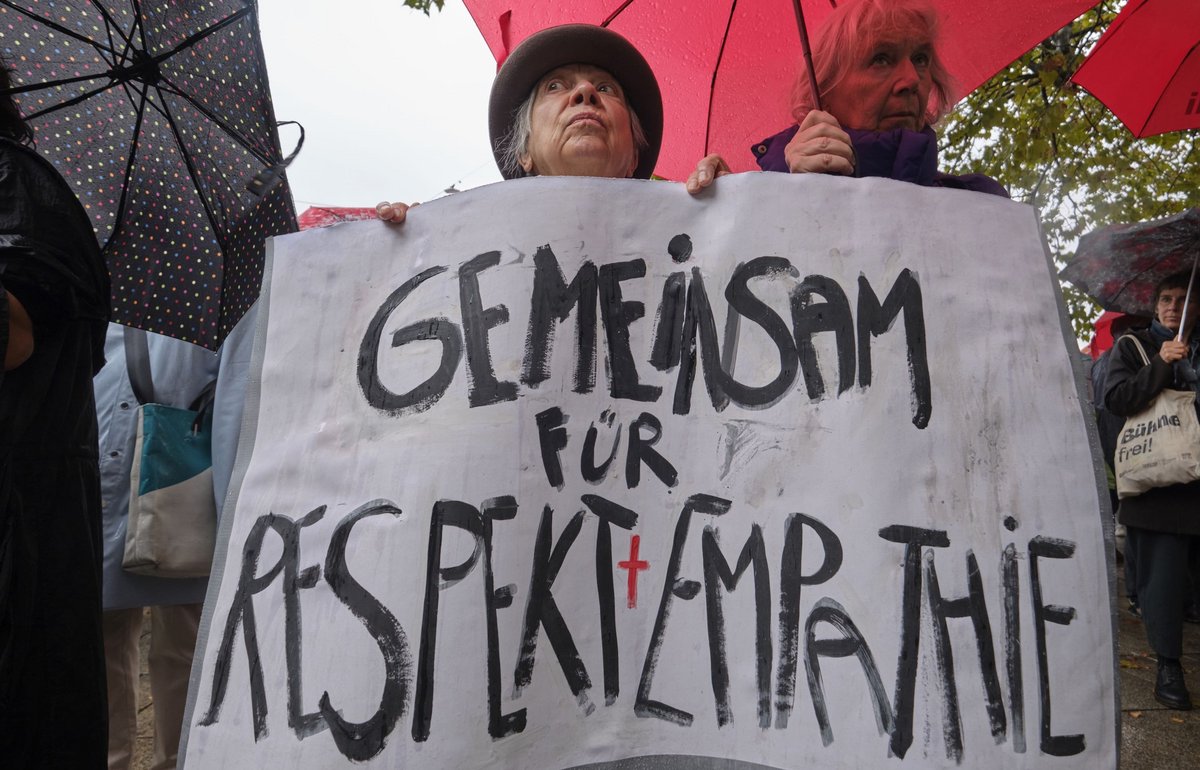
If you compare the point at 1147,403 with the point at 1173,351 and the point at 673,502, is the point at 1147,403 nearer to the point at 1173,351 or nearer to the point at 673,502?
the point at 1173,351

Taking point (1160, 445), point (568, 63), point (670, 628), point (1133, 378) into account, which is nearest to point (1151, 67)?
point (1133, 378)

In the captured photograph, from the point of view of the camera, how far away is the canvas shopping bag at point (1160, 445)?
291cm

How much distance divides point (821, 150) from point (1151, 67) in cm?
327

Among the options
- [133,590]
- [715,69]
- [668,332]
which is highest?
[715,69]

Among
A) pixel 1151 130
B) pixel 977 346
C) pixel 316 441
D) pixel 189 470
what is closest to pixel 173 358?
pixel 189 470

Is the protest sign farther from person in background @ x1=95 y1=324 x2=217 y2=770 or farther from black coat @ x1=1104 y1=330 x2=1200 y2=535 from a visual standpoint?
black coat @ x1=1104 y1=330 x2=1200 y2=535

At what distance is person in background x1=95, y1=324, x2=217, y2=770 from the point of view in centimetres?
189

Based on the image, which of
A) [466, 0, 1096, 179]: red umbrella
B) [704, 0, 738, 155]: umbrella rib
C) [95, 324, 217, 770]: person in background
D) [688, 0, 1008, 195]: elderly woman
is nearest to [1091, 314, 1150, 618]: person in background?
[466, 0, 1096, 179]: red umbrella

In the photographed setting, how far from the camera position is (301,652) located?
1.02m

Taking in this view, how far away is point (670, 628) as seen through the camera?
3.40ft

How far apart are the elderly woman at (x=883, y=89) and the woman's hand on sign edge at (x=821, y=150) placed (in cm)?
10

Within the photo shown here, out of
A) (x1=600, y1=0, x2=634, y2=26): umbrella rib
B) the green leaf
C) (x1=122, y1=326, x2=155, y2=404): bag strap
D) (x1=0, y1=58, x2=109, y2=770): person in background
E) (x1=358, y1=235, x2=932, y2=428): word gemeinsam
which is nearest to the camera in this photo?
(x1=358, y1=235, x2=932, y2=428): word gemeinsam

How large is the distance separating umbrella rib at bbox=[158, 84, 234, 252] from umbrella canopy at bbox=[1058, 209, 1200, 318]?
350 cm

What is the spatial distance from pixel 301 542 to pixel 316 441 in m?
0.15
